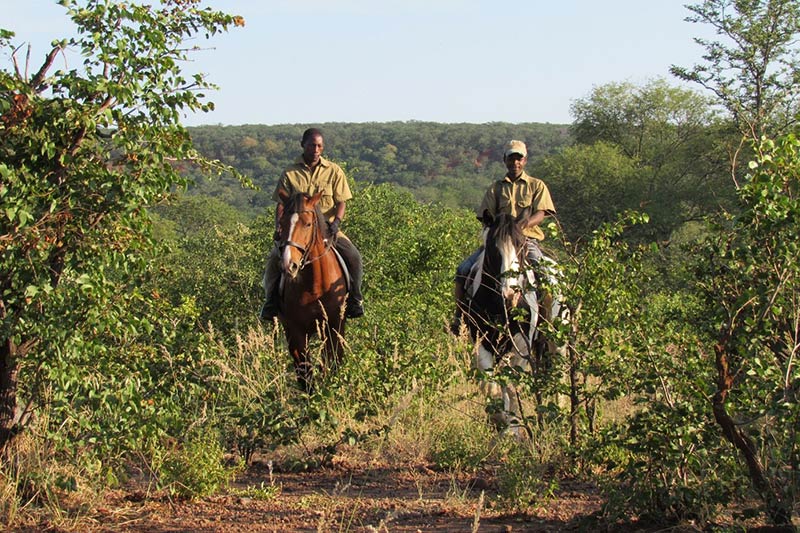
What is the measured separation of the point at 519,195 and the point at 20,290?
479 cm

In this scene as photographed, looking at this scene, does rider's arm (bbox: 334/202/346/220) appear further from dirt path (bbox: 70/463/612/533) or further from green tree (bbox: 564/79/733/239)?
green tree (bbox: 564/79/733/239)

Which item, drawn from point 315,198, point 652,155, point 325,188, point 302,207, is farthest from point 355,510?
point 652,155

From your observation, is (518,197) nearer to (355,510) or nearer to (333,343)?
(333,343)

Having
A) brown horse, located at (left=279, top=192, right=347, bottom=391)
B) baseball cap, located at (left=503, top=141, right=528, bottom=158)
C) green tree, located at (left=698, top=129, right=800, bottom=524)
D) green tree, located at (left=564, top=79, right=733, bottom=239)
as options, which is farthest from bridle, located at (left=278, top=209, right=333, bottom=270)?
green tree, located at (left=564, top=79, right=733, bottom=239)

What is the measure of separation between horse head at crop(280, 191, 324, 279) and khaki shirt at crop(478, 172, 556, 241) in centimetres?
143

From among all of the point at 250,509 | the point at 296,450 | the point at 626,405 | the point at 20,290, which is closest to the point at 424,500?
the point at 250,509

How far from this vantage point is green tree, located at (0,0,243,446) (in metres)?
5.25

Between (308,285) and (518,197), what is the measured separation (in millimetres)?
1920

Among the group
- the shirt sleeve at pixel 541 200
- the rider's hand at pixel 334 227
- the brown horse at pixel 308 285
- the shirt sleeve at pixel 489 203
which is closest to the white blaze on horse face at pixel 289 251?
the brown horse at pixel 308 285

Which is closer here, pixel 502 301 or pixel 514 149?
pixel 502 301

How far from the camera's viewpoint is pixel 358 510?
5.68m

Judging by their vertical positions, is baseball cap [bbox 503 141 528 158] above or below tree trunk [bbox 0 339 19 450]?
above

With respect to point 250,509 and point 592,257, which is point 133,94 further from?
point 592,257

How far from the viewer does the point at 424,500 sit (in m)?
5.91
